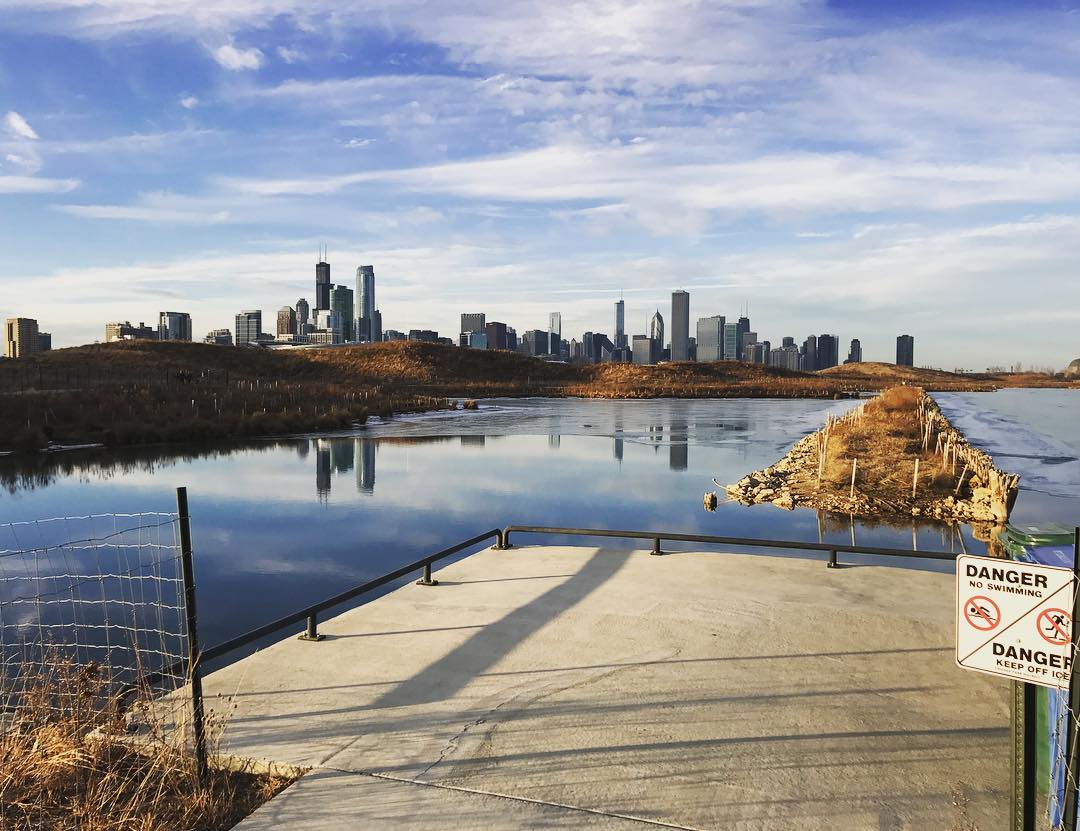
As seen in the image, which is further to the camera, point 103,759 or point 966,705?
point 966,705

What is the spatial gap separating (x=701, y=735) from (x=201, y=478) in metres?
19.6

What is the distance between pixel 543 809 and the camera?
3830mm

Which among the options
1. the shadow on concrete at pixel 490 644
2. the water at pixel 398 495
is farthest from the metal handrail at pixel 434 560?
the water at pixel 398 495

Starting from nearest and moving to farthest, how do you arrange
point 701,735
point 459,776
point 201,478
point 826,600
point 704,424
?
point 459,776
point 701,735
point 826,600
point 201,478
point 704,424

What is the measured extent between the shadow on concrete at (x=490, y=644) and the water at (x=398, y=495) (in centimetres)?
367

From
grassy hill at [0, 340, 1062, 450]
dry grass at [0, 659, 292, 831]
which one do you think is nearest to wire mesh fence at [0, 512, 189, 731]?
dry grass at [0, 659, 292, 831]

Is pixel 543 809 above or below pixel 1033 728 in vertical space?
below

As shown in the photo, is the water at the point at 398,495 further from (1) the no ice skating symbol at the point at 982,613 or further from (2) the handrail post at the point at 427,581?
(1) the no ice skating symbol at the point at 982,613

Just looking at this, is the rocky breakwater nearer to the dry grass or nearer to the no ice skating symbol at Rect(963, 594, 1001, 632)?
the dry grass

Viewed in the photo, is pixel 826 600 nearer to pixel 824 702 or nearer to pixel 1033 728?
pixel 824 702

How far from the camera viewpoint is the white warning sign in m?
2.71

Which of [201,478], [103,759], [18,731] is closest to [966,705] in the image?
[103,759]

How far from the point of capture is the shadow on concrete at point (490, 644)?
17.0 feet

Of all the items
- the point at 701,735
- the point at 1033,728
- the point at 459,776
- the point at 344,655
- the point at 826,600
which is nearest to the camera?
the point at 1033,728
